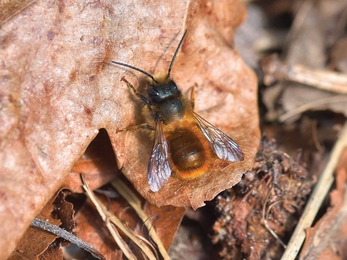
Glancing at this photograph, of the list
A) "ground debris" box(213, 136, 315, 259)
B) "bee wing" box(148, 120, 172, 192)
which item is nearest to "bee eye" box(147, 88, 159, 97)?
"bee wing" box(148, 120, 172, 192)

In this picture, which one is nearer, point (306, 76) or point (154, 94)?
point (154, 94)

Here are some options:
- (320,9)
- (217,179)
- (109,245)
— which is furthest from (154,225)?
(320,9)

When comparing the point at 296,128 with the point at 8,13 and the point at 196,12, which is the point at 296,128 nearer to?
the point at 196,12

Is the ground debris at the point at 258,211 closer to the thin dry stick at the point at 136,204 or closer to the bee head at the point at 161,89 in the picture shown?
the thin dry stick at the point at 136,204

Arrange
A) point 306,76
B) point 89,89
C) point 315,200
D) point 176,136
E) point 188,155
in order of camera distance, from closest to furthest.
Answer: point 89,89, point 188,155, point 176,136, point 315,200, point 306,76

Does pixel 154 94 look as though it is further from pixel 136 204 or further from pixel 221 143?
pixel 136 204

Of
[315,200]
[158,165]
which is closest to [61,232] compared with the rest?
[158,165]
